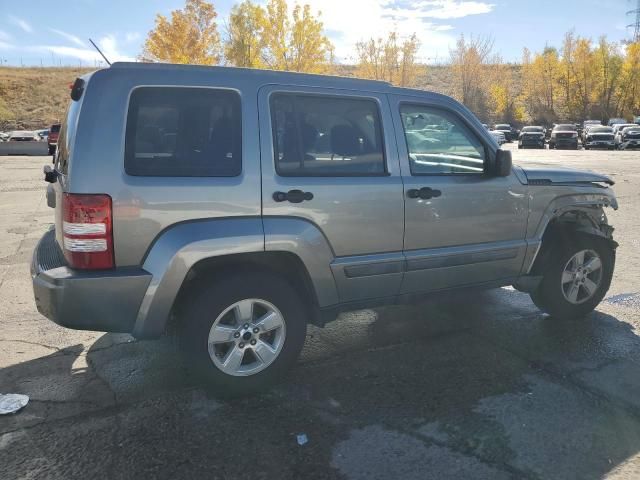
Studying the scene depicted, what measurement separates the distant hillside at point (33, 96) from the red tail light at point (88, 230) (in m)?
50.7

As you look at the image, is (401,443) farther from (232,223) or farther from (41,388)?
(41,388)

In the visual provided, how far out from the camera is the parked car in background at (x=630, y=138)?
1462 inches

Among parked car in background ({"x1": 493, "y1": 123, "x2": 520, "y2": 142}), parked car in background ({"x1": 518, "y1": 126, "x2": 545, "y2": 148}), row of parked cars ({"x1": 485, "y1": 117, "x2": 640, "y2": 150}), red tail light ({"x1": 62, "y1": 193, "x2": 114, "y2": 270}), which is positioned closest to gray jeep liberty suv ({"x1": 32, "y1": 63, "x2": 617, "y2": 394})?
red tail light ({"x1": 62, "y1": 193, "x2": 114, "y2": 270})

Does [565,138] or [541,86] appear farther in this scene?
[541,86]

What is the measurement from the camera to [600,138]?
3800 centimetres

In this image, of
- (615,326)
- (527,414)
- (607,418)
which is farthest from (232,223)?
(615,326)

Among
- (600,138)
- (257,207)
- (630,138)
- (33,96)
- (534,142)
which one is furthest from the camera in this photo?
(33,96)

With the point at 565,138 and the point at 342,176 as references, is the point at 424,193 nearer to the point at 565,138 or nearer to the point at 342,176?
the point at 342,176

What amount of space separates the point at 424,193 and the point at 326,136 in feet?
2.70

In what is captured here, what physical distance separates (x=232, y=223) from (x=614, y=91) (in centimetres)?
7309

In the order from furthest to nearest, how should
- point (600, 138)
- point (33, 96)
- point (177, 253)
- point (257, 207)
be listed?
point (33, 96), point (600, 138), point (257, 207), point (177, 253)

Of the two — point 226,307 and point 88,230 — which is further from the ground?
point 88,230

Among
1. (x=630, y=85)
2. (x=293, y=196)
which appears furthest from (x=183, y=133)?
(x=630, y=85)

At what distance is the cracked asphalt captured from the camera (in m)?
2.68
